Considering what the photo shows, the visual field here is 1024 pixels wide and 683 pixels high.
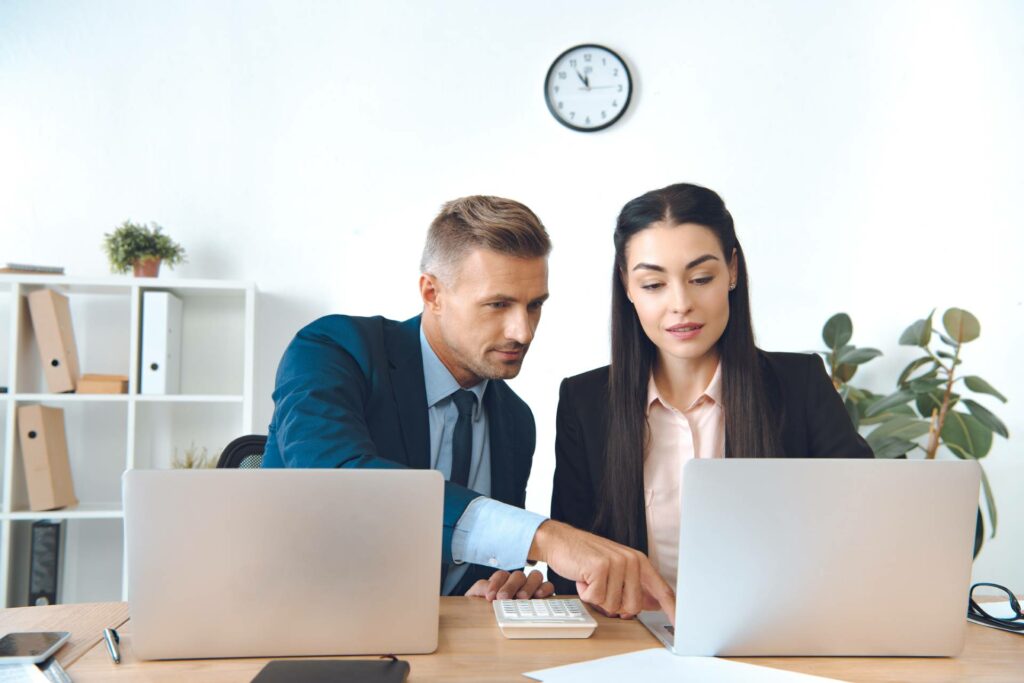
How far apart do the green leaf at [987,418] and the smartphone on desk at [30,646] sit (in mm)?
2654

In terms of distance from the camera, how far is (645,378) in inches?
70.0

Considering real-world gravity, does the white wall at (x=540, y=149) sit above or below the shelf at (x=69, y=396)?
above

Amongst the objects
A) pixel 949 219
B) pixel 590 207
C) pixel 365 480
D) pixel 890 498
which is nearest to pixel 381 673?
pixel 365 480

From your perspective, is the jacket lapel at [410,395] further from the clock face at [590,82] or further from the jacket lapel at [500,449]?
the clock face at [590,82]

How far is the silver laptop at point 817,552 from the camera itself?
1.01m

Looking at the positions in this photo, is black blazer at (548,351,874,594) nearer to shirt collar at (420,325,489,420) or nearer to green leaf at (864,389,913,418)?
shirt collar at (420,325,489,420)

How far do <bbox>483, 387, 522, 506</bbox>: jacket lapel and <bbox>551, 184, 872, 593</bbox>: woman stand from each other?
0.36 feet

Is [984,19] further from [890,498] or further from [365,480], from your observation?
[365,480]

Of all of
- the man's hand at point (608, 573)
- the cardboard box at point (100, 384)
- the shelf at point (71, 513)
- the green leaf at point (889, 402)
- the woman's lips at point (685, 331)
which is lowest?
the shelf at point (71, 513)

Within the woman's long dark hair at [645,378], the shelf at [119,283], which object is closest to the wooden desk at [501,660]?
the woman's long dark hair at [645,378]

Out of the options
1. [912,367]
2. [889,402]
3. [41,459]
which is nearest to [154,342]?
[41,459]

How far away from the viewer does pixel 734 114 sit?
3.18m

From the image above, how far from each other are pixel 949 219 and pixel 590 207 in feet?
4.33

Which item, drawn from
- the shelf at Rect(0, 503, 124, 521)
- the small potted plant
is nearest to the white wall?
the small potted plant
